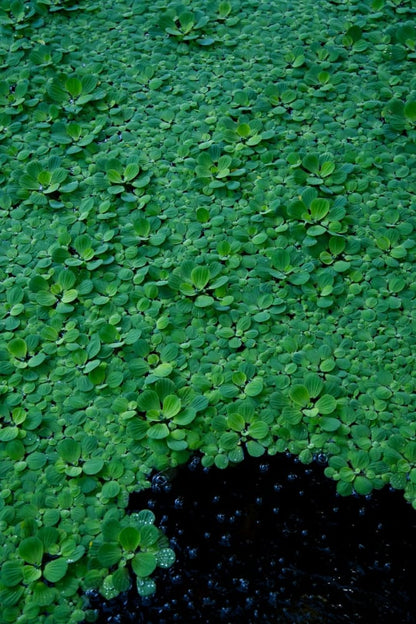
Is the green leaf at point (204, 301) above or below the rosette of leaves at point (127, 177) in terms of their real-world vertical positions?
below

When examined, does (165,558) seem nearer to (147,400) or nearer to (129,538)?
(129,538)

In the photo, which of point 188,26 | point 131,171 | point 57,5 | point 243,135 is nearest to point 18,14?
point 57,5

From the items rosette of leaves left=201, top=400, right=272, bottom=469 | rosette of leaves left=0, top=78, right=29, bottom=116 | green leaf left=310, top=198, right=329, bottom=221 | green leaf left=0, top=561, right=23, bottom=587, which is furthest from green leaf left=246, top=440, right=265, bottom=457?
rosette of leaves left=0, top=78, right=29, bottom=116

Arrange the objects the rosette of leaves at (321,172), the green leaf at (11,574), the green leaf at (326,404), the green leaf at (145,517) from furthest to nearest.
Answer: the rosette of leaves at (321,172)
the green leaf at (326,404)
the green leaf at (145,517)
the green leaf at (11,574)

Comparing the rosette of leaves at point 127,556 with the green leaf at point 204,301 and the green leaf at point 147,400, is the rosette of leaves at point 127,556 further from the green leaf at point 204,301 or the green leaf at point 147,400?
the green leaf at point 204,301

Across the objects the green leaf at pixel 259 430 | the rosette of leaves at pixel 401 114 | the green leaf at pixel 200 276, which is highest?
the rosette of leaves at pixel 401 114

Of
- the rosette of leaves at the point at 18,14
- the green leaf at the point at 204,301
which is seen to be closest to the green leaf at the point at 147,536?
the green leaf at the point at 204,301
